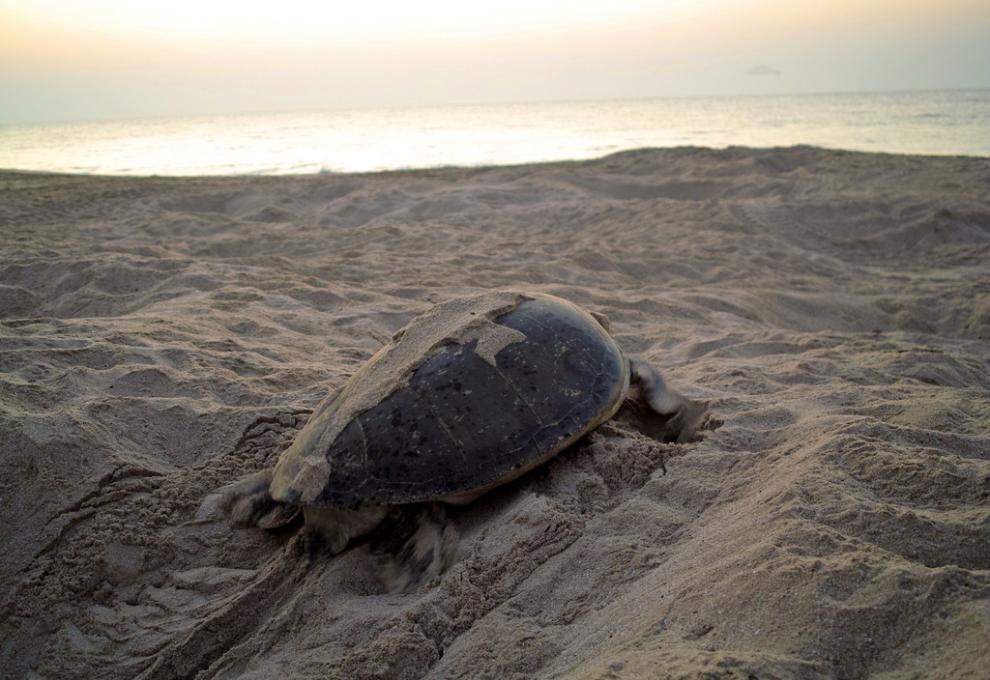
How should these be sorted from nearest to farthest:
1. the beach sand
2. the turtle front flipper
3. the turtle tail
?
the beach sand, the turtle tail, the turtle front flipper

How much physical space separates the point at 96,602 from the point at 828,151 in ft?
38.5

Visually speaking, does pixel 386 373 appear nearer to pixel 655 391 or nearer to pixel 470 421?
pixel 470 421

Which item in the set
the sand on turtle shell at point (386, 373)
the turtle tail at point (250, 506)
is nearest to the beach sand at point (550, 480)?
the turtle tail at point (250, 506)

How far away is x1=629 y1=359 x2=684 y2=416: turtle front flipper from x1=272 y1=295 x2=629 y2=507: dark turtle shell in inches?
9.4

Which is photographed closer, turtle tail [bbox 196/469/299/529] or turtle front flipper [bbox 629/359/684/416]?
turtle tail [bbox 196/469/299/529]

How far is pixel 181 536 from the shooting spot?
2543 mm

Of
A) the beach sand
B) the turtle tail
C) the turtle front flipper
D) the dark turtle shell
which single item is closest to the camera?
the beach sand

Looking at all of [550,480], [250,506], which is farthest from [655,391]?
[250,506]

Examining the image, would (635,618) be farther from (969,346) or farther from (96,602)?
(969,346)

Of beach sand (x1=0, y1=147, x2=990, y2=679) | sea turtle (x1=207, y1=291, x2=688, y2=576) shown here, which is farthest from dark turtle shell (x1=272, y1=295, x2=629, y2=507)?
beach sand (x1=0, y1=147, x2=990, y2=679)

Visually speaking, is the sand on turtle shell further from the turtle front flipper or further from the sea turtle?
the turtle front flipper

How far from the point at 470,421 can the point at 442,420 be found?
104mm

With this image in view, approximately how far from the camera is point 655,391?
2928mm

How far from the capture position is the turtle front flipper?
2887mm
